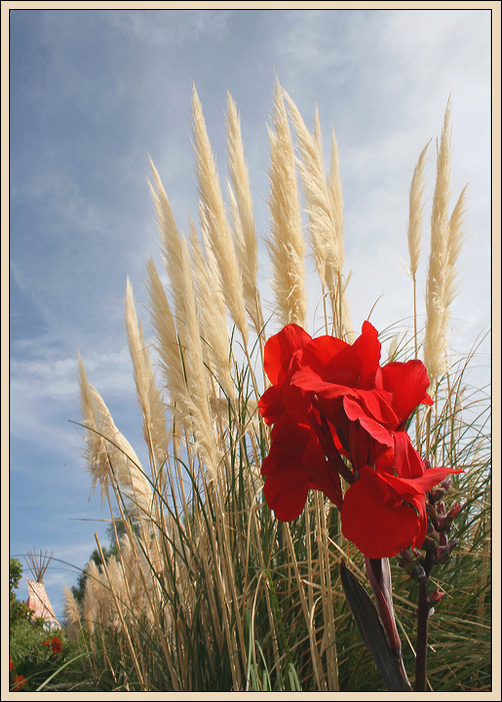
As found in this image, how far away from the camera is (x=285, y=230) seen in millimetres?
1565

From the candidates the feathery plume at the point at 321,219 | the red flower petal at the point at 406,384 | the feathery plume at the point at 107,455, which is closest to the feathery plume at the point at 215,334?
the feathery plume at the point at 321,219

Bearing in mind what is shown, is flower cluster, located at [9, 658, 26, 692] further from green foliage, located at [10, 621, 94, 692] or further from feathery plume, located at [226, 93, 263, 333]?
feathery plume, located at [226, 93, 263, 333]

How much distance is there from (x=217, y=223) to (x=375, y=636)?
4.51 feet

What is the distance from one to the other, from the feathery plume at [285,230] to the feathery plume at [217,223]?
0.14 m

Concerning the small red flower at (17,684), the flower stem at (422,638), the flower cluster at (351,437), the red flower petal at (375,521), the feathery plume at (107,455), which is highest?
the feathery plume at (107,455)

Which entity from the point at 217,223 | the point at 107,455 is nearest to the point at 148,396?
the point at 107,455

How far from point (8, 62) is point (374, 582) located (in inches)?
72.6

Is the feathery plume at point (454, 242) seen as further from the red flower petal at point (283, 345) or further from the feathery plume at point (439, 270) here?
the red flower petal at point (283, 345)

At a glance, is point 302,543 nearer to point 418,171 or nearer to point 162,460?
point 162,460

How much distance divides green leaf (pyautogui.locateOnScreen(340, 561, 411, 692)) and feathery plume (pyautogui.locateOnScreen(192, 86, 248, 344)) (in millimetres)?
1084

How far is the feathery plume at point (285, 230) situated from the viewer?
146 centimetres

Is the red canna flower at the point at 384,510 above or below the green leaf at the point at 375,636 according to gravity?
above

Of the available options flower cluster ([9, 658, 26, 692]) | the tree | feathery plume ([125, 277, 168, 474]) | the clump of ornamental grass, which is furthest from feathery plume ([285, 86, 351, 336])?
the tree

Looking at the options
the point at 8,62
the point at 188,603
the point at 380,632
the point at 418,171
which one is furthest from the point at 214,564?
the point at 418,171
